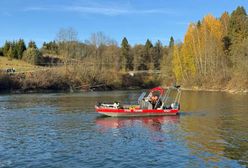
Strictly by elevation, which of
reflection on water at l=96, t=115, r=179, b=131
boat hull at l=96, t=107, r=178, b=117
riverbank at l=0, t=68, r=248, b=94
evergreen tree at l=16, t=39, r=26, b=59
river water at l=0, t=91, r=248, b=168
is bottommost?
river water at l=0, t=91, r=248, b=168

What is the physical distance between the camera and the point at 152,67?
162625mm

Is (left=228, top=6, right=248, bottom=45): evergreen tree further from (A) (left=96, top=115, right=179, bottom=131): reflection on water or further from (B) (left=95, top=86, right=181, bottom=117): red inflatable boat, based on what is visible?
(A) (left=96, top=115, right=179, bottom=131): reflection on water

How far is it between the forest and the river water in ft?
188

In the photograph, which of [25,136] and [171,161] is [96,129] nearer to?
[25,136]

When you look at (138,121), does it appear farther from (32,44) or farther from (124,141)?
(32,44)

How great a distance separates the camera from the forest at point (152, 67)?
105 metres

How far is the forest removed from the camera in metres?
105

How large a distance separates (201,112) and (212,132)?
15.6 meters

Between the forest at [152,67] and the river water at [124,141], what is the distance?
188ft

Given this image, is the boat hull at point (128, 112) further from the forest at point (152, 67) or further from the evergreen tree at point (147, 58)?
the evergreen tree at point (147, 58)

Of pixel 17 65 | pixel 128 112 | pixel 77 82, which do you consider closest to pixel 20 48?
pixel 17 65

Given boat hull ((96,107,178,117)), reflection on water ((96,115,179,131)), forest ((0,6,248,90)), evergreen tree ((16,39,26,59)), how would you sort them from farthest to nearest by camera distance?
1. evergreen tree ((16,39,26,59))
2. forest ((0,6,248,90))
3. boat hull ((96,107,178,117))
4. reflection on water ((96,115,179,131))

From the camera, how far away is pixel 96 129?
35.2 metres

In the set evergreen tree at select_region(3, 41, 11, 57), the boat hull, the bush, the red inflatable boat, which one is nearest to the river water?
the boat hull
